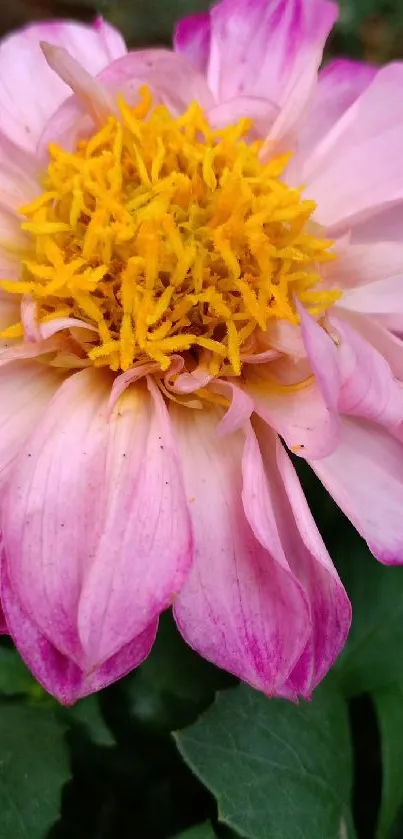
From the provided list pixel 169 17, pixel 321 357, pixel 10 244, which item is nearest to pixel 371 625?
pixel 321 357

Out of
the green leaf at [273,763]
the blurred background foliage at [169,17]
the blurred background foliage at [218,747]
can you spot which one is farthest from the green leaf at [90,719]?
the blurred background foliage at [169,17]

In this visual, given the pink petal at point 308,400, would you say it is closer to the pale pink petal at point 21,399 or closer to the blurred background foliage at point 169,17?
the pale pink petal at point 21,399

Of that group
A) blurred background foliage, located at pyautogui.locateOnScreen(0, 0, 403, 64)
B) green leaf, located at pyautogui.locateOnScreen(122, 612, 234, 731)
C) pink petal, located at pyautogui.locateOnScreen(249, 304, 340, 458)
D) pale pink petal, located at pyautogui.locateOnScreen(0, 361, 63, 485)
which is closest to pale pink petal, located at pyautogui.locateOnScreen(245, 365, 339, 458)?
pink petal, located at pyautogui.locateOnScreen(249, 304, 340, 458)

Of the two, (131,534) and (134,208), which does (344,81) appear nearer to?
(134,208)

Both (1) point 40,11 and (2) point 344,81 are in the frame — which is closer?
(2) point 344,81

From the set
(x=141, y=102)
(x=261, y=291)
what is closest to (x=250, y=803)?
(x=261, y=291)
